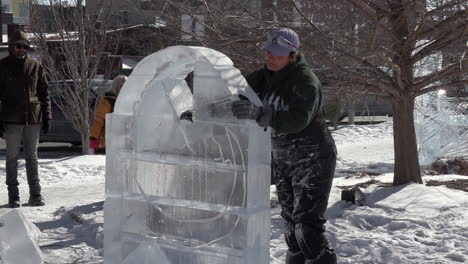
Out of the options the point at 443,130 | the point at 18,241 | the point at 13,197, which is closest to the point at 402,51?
the point at 13,197

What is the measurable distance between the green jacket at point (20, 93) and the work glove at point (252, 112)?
4.27 metres

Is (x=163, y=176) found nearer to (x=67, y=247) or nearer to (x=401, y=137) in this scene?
(x=67, y=247)

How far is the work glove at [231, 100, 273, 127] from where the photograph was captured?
153 inches

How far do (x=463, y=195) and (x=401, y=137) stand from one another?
4.00ft

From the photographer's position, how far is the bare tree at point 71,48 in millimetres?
12469

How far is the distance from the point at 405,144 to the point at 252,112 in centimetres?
493

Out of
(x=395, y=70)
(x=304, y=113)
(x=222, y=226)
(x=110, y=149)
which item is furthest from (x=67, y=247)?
(x=395, y=70)

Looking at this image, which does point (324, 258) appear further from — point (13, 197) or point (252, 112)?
point (13, 197)

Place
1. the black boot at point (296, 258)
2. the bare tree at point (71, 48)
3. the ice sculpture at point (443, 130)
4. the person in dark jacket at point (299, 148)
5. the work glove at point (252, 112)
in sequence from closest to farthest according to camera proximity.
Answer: the work glove at point (252, 112)
the person in dark jacket at point (299, 148)
the black boot at point (296, 258)
the ice sculpture at point (443, 130)
the bare tree at point (71, 48)

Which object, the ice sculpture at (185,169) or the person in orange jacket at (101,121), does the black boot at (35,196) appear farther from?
the ice sculpture at (185,169)

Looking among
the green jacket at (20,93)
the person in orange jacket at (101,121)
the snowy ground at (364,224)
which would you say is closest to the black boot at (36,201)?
the snowy ground at (364,224)

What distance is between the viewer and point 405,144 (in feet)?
27.7

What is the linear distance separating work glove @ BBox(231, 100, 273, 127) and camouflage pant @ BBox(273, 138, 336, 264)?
1.55 ft

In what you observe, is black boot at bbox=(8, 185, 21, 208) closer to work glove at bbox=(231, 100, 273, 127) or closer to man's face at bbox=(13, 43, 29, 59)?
man's face at bbox=(13, 43, 29, 59)
